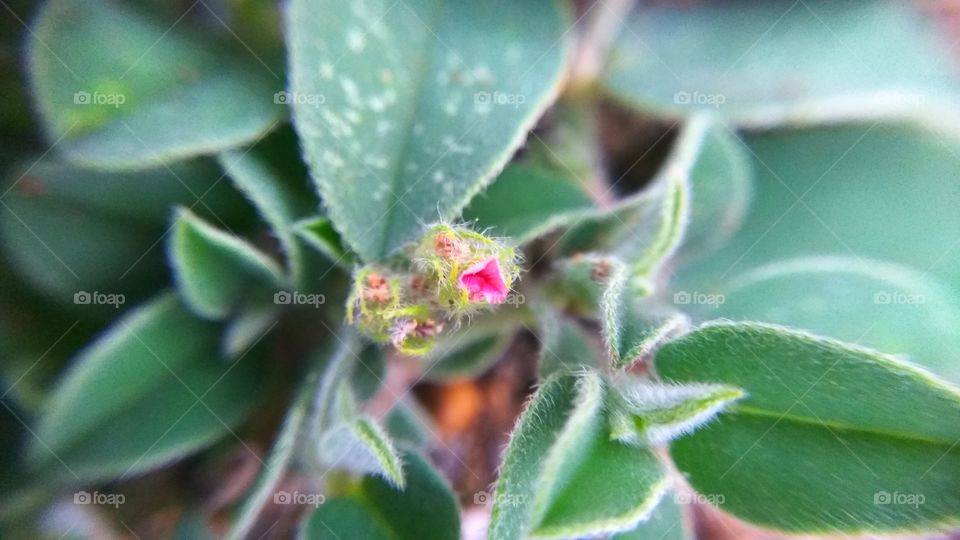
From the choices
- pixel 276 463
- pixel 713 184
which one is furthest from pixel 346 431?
pixel 713 184

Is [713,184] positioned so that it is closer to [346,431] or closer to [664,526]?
[664,526]

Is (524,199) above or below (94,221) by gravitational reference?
below

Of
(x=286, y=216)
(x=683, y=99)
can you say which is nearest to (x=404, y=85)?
(x=286, y=216)

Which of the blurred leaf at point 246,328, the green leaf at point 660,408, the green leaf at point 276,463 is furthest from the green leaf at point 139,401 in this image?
the green leaf at point 660,408

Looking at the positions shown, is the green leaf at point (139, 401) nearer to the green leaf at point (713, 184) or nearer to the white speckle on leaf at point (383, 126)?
the white speckle on leaf at point (383, 126)

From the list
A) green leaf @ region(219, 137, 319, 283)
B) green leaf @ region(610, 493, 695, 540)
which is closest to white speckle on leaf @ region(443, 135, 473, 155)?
green leaf @ region(219, 137, 319, 283)

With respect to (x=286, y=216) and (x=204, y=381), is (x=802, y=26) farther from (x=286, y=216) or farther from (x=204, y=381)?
(x=204, y=381)
